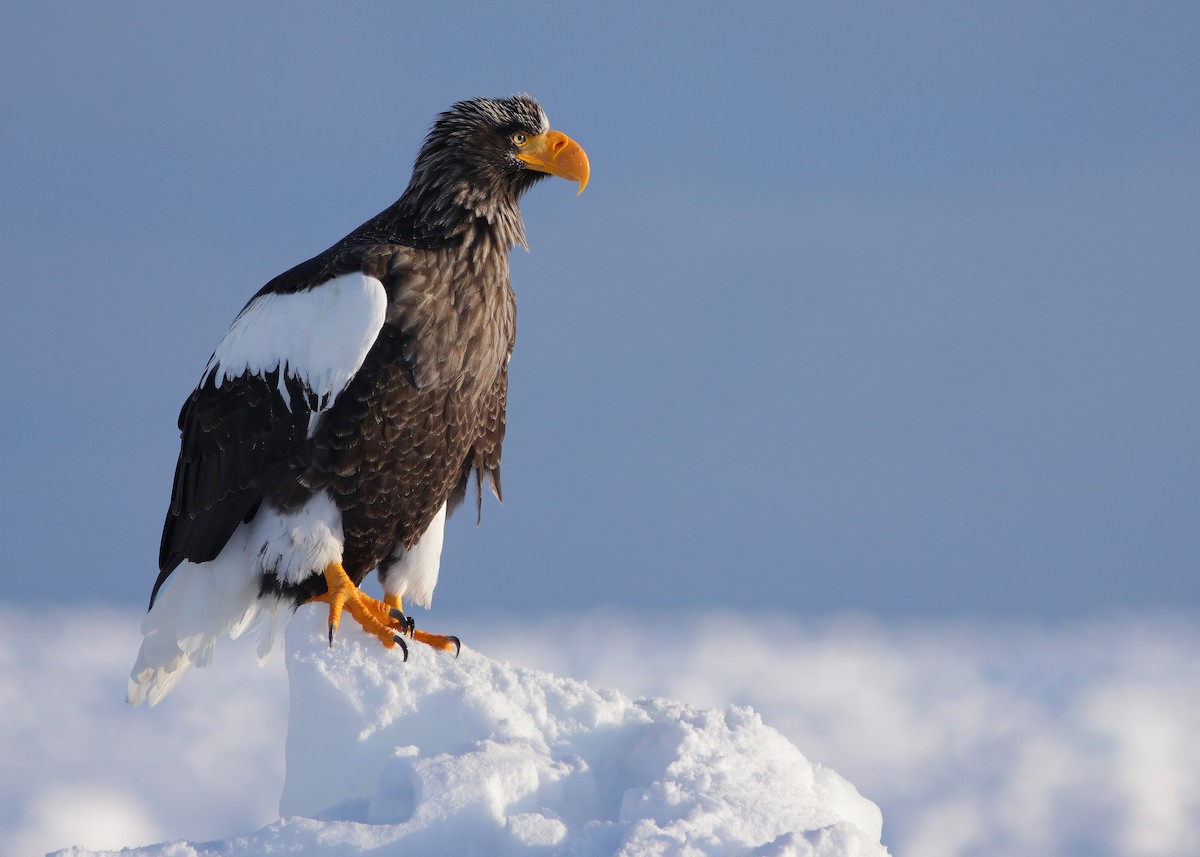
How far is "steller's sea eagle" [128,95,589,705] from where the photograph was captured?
759 centimetres

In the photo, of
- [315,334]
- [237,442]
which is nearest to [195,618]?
[237,442]

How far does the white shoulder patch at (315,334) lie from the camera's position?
295 inches

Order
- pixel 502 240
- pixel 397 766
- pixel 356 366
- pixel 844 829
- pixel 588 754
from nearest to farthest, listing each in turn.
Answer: pixel 844 829 < pixel 397 766 < pixel 588 754 < pixel 356 366 < pixel 502 240

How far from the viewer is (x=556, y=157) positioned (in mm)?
8508

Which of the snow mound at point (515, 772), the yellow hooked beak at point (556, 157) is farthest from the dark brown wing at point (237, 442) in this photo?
the yellow hooked beak at point (556, 157)

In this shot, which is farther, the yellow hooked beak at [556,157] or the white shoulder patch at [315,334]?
the yellow hooked beak at [556,157]

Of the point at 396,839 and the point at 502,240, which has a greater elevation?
the point at 502,240

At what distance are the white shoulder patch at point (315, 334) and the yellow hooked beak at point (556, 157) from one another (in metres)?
1.54

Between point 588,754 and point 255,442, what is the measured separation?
283 centimetres

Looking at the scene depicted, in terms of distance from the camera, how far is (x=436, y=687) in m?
7.19

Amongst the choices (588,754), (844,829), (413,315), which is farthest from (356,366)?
(844,829)

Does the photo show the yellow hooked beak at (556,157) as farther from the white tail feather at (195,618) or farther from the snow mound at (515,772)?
the snow mound at (515,772)

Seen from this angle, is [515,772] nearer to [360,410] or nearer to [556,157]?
[360,410]

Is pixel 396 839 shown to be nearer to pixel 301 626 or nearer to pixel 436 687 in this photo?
pixel 436 687
